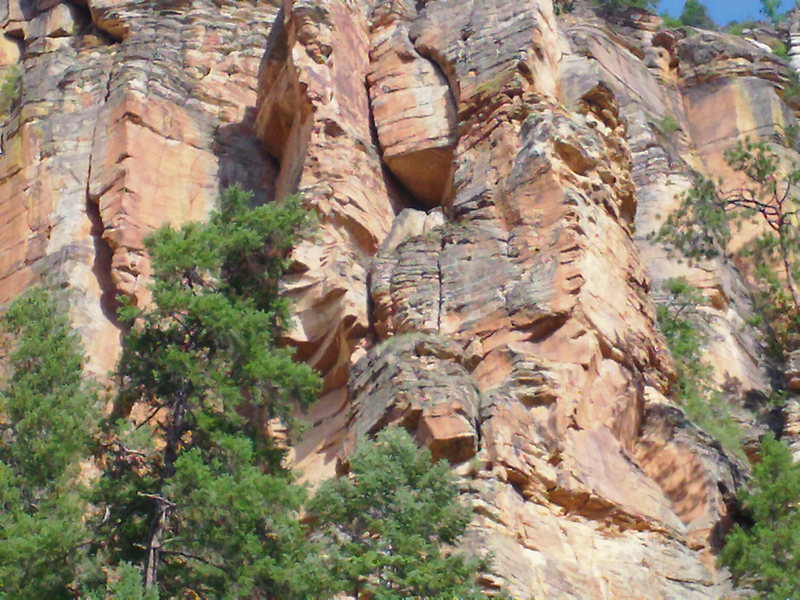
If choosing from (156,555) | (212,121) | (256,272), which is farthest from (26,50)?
(156,555)

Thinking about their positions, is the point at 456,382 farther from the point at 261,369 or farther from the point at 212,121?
the point at 212,121

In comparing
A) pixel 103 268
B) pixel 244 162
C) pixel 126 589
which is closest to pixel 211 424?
pixel 126 589

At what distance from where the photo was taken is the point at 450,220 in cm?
3128

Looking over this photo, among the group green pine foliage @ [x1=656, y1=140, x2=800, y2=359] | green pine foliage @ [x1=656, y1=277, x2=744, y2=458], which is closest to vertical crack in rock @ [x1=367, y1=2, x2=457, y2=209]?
green pine foliage @ [x1=656, y1=140, x2=800, y2=359]

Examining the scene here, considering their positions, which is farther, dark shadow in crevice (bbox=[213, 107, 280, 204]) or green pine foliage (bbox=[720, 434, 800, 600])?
dark shadow in crevice (bbox=[213, 107, 280, 204])

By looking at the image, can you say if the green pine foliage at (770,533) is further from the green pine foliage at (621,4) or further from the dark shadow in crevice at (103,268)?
the green pine foliage at (621,4)

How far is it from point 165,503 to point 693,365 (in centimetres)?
1517

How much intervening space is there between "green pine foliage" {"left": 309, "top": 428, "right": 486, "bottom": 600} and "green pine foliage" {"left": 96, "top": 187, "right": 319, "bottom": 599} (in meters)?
0.73

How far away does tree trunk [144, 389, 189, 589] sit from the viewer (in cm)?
2139

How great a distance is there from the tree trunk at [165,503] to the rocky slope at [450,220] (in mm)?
3824

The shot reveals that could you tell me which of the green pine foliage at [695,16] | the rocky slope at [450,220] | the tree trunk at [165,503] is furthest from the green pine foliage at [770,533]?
the green pine foliage at [695,16]

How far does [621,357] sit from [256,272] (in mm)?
7281

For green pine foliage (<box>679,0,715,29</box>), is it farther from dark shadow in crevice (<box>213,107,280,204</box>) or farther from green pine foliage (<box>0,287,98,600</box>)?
green pine foliage (<box>0,287,98,600</box>)

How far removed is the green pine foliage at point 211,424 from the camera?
21531 millimetres
